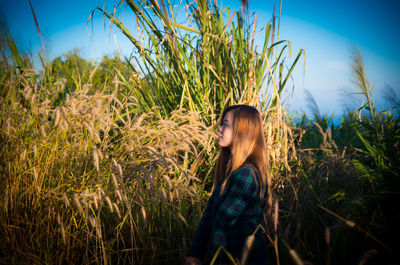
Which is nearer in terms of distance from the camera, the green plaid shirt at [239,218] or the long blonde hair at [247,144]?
the green plaid shirt at [239,218]

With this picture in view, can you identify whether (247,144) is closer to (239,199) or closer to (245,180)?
(245,180)

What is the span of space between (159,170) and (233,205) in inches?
40.0

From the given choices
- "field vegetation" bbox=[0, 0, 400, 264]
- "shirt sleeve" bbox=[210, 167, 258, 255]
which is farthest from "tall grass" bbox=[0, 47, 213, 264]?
"shirt sleeve" bbox=[210, 167, 258, 255]

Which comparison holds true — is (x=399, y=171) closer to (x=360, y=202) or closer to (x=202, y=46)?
(x=360, y=202)

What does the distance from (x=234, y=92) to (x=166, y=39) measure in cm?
94

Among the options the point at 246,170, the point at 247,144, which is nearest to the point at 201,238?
the point at 246,170

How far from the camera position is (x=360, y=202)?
146 cm

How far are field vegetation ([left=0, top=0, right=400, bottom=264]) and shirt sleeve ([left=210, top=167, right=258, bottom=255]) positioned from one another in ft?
0.59

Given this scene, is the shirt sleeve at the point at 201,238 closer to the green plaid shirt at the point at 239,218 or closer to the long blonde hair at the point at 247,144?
the green plaid shirt at the point at 239,218

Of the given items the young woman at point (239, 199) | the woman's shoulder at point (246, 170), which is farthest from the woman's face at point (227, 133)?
the woman's shoulder at point (246, 170)

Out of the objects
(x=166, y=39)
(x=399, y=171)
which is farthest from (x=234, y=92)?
(x=399, y=171)

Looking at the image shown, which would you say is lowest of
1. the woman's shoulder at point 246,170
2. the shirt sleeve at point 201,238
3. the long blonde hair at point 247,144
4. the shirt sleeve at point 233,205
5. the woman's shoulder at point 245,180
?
the shirt sleeve at point 201,238

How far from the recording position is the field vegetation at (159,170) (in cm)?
149

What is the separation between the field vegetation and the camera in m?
1.49
